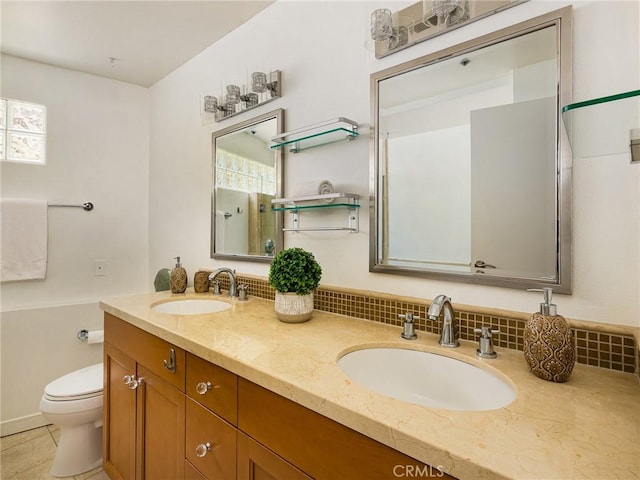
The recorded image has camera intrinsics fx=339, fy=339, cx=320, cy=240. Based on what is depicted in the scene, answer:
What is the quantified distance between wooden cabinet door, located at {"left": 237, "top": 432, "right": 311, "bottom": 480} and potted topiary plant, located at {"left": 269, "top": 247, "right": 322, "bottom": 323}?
1.47 feet

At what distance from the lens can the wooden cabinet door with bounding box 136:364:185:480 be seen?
1127 mm

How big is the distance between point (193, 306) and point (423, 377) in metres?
1.27

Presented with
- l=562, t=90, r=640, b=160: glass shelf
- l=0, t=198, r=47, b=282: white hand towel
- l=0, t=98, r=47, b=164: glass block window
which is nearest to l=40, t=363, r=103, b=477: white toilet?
l=0, t=198, r=47, b=282: white hand towel

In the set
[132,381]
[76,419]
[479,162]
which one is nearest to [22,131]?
[76,419]

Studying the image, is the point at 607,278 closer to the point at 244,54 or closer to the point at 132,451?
the point at 132,451

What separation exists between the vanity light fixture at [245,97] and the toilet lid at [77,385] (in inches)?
63.2

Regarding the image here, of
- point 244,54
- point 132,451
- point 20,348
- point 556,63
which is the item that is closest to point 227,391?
point 132,451

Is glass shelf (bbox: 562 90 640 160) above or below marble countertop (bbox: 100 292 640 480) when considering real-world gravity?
above

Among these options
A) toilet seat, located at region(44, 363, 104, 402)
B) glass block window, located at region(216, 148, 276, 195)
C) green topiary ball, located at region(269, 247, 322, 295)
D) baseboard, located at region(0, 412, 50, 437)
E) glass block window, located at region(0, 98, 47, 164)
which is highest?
glass block window, located at region(0, 98, 47, 164)

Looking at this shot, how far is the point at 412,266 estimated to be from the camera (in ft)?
3.90

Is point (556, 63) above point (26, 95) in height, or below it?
below

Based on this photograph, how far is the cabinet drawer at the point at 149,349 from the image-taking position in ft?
3.74

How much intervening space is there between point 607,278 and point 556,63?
0.58m

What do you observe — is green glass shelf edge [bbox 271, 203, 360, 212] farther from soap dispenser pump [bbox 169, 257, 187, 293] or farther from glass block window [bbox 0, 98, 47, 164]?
glass block window [bbox 0, 98, 47, 164]
